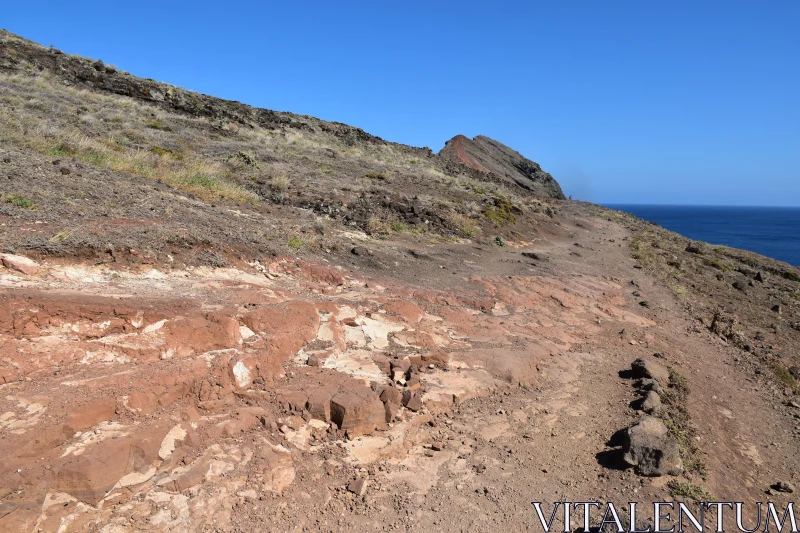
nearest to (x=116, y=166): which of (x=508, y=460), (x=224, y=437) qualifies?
(x=224, y=437)

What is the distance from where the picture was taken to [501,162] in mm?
47469

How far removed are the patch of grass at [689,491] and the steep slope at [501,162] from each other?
3945 centimetres

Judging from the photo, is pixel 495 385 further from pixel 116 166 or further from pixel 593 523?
pixel 116 166

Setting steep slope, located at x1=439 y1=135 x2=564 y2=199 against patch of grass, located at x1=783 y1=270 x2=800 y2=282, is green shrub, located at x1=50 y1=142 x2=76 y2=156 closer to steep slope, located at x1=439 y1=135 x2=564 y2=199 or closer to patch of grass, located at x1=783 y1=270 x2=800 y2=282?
patch of grass, located at x1=783 y1=270 x2=800 y2=282

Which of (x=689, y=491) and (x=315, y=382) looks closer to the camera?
(x=689, y=491)

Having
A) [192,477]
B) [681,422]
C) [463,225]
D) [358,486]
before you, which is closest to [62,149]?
[192,477]

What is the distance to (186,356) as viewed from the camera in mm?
4715

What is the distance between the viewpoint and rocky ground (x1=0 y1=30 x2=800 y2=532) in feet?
12.1

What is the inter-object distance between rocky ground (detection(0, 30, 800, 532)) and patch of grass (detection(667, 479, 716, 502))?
2 centimetres

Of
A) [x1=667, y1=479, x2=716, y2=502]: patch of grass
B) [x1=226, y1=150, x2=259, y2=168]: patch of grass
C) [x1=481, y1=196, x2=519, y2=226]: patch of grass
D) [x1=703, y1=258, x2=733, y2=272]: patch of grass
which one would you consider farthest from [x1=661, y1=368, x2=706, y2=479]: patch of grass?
[x1=226, y1=150, x2=259, y2=168]: patch of grass

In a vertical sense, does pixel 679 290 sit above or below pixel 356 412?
below

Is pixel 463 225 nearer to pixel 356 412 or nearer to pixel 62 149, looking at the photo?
pixel 62 149

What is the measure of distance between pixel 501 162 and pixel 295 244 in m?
41.4

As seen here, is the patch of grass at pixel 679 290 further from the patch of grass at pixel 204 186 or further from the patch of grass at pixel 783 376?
the patch of grass at pixel 204 186
